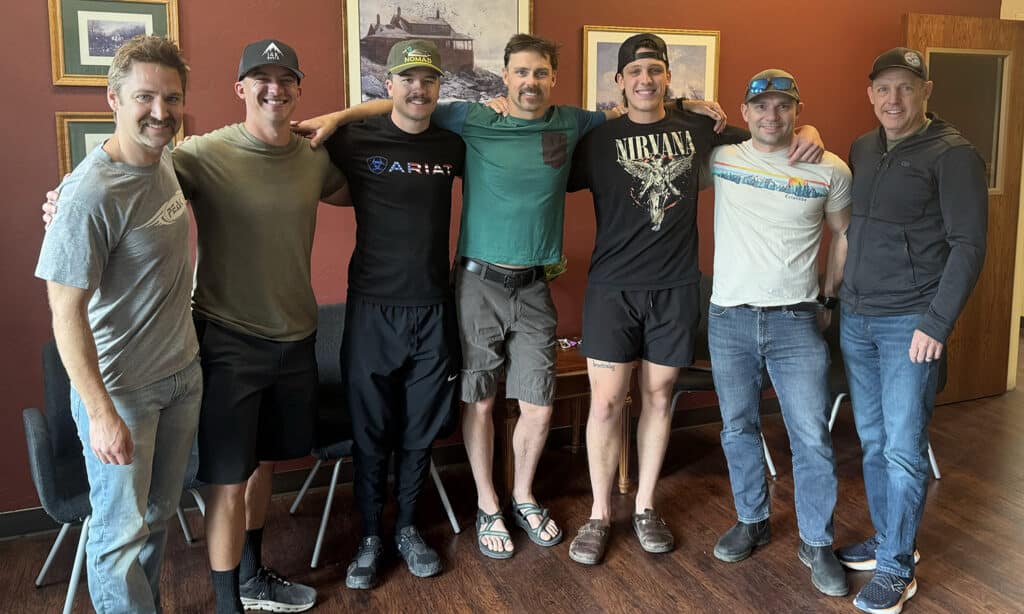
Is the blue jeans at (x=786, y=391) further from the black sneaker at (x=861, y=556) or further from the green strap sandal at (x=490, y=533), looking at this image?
the green strap sandal at (x=490, y=533)

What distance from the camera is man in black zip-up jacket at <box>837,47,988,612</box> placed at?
8.07ft

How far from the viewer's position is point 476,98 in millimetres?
3738

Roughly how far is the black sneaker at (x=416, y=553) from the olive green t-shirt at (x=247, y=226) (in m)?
0.91

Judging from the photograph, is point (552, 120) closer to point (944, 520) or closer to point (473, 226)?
point (473, 226)

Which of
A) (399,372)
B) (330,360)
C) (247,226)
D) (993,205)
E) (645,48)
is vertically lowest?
(330,360)

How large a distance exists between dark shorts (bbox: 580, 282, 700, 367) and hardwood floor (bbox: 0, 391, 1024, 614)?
75 cm

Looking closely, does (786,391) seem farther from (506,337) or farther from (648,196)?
(506,337)

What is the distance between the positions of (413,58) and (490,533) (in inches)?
66.9

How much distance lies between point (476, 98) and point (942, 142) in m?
1.94

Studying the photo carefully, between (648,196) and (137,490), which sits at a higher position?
(648,196)

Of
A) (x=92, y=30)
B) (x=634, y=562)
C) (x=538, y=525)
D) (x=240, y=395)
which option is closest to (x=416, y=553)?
Answer: (x=538, y=525)

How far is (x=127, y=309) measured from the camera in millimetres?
2020

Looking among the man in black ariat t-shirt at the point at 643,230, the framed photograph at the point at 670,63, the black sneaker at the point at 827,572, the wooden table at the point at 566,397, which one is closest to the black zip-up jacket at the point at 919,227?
the man in black ariat t-shirt at the point at 643,230

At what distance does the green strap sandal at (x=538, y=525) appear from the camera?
316cm
